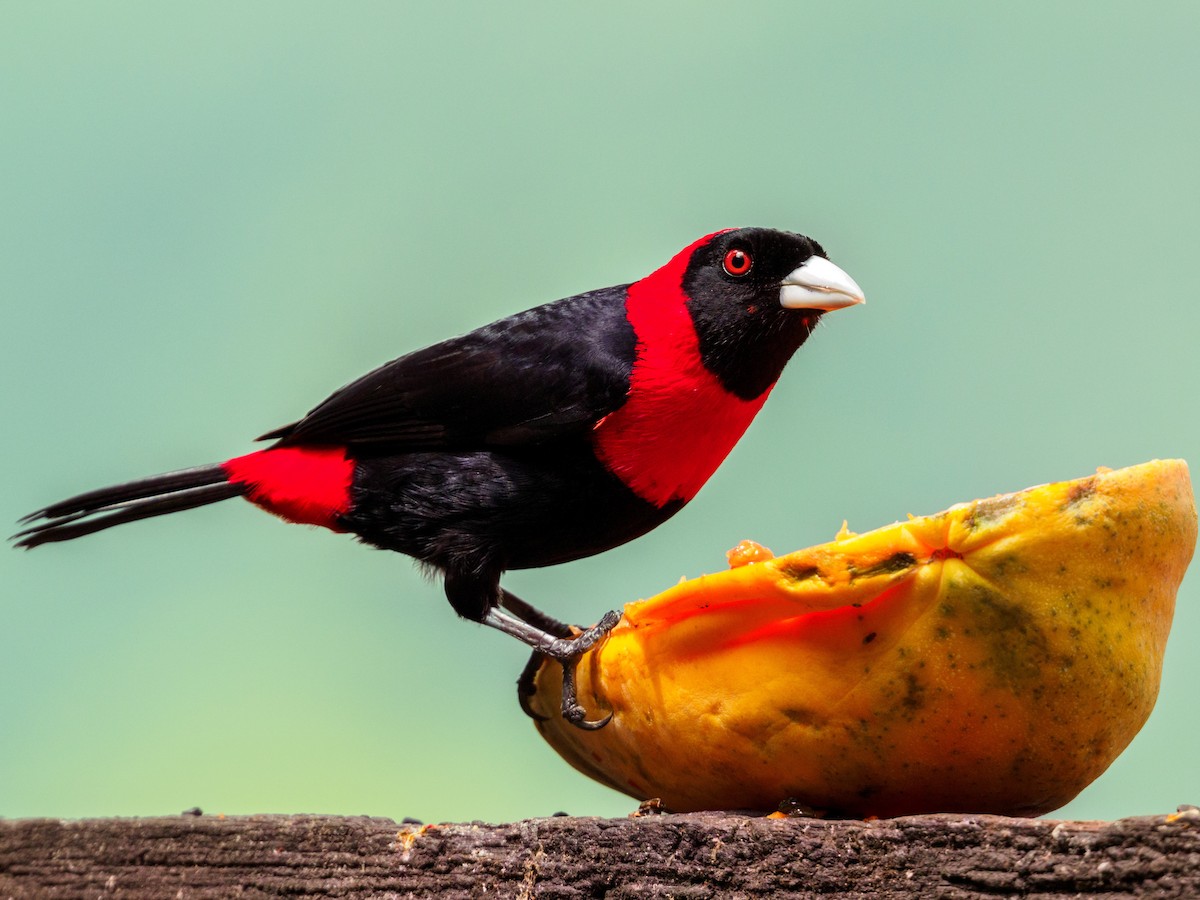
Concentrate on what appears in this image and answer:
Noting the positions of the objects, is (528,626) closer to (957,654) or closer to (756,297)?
(756,297)

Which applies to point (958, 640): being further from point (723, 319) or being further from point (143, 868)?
point (143, 868)

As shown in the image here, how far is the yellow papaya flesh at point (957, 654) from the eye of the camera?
6.90 feet

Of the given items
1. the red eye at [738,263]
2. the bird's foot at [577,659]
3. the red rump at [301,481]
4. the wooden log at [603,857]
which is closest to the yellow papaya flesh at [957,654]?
the wooden log at [603,857]

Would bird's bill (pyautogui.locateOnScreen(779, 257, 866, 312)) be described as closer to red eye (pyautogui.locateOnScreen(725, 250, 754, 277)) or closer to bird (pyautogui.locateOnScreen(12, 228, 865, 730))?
bird (pyautogui.locateOnScreen(12, 228, 865, 730))

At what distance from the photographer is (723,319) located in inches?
124

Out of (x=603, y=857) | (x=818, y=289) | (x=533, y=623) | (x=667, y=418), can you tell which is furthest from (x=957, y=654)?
(x=533, y=623)

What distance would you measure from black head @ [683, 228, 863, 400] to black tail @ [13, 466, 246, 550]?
1.44 metres

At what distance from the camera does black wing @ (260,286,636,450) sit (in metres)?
3.13

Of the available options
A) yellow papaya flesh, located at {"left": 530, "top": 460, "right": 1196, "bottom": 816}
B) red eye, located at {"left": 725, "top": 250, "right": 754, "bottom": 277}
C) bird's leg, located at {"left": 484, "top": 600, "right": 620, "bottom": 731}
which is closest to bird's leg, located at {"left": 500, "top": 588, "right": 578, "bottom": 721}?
bird's leg, located at {"left": 484, "top": 600, "right": 620, "bottom": 731}

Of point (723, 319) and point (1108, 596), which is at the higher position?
point (723, 319)

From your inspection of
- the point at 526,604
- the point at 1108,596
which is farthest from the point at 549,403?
the point at 1108,596

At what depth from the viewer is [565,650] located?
2.89 meters

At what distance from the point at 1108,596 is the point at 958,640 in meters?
0.27

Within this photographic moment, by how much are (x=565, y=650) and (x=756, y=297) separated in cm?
105
